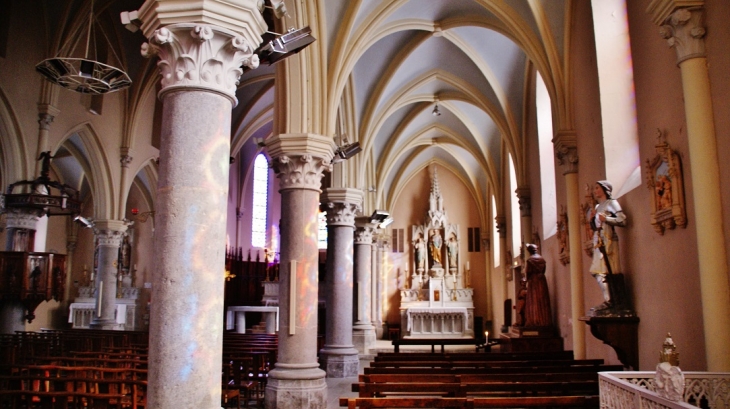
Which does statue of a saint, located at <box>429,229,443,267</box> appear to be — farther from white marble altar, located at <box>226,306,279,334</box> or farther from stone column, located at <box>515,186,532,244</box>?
stone column, located at <box>515,186,532,244</box>

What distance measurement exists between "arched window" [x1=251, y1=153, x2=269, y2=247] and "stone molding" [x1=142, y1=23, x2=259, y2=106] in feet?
73.6

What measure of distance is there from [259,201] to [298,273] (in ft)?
62.5

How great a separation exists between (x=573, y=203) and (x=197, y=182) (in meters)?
7.79

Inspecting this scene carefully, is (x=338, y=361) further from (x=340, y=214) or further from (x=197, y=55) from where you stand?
(x=197, y=55)

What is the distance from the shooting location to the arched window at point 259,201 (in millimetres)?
27453

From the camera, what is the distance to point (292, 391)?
8.83m

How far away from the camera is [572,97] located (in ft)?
36.0

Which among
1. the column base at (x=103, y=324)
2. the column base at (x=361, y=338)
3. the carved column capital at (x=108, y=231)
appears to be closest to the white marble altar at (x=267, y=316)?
the column base at (x=361, y=338)

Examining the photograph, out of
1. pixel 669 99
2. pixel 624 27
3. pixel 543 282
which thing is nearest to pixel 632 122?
pixel 624 27

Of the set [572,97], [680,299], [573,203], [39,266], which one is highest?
[572,97]

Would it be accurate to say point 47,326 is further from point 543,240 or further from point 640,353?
point 640,353

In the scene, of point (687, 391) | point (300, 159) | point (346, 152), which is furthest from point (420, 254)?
point (687, 391)

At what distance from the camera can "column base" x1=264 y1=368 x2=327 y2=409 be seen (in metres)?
8.80

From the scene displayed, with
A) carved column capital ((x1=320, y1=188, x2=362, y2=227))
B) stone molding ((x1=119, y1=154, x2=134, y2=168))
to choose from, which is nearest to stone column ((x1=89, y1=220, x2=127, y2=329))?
stone molding ((x1=119, y1=154, x2=134, y2=168))
